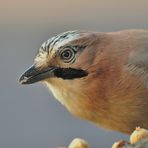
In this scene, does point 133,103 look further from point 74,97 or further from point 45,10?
point 45,10

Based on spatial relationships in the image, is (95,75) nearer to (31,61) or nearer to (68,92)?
(68,92)

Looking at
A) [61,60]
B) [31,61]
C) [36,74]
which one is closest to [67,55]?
[61,60]

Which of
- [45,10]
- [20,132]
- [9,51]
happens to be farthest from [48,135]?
[45,10]

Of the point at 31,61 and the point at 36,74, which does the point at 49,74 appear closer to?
the point at 36,74

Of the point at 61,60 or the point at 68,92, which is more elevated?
the point at 61,60

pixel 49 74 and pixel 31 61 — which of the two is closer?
pixel 49 74

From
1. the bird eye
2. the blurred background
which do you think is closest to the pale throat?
the bird eye
